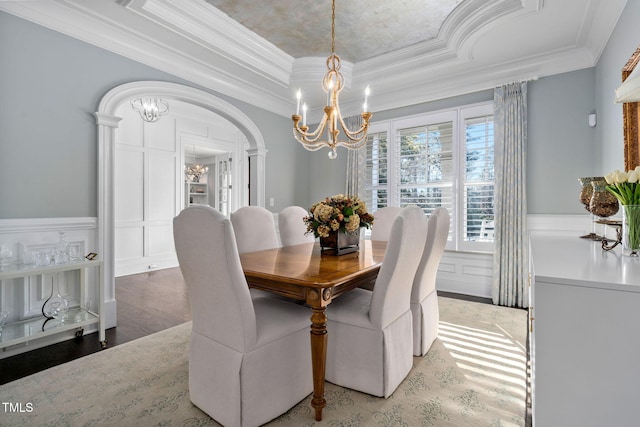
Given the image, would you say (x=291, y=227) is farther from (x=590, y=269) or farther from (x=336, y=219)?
(x=590, y=269)

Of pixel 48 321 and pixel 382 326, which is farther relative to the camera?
pixel 48 321

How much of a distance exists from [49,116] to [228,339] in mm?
2448

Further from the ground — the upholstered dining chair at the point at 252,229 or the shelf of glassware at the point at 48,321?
the upholstered dining chair at the point at 252,229

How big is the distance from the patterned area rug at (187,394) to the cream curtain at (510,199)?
1091mm

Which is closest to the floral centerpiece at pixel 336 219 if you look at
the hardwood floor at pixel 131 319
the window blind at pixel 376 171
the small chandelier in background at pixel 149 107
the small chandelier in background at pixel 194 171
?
the hardwood floor at pixel 131 319

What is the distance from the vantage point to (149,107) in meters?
4.71

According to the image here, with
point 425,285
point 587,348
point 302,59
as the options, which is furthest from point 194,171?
point 587,348

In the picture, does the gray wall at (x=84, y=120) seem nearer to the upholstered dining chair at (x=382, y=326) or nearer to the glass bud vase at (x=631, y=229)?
the glass bud vase at (x=631, y=229)

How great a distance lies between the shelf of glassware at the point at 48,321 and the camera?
85.4 inches

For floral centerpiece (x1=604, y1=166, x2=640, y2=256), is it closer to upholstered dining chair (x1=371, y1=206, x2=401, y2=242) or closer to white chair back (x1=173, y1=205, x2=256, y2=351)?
white chair back (x1=173, y1=205, x2=256, y2=351)

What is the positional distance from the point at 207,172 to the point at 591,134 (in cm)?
711

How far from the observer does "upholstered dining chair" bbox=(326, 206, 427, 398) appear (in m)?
1.68

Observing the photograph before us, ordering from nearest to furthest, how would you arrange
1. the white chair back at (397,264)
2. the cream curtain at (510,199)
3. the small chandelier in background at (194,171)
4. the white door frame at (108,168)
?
the white chair back at (397,264), the white door frame at (108,168), the cream curtain at (510,199), the small chandelier in background at (194,171)

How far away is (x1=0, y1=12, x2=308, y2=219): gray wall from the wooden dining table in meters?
1.79
